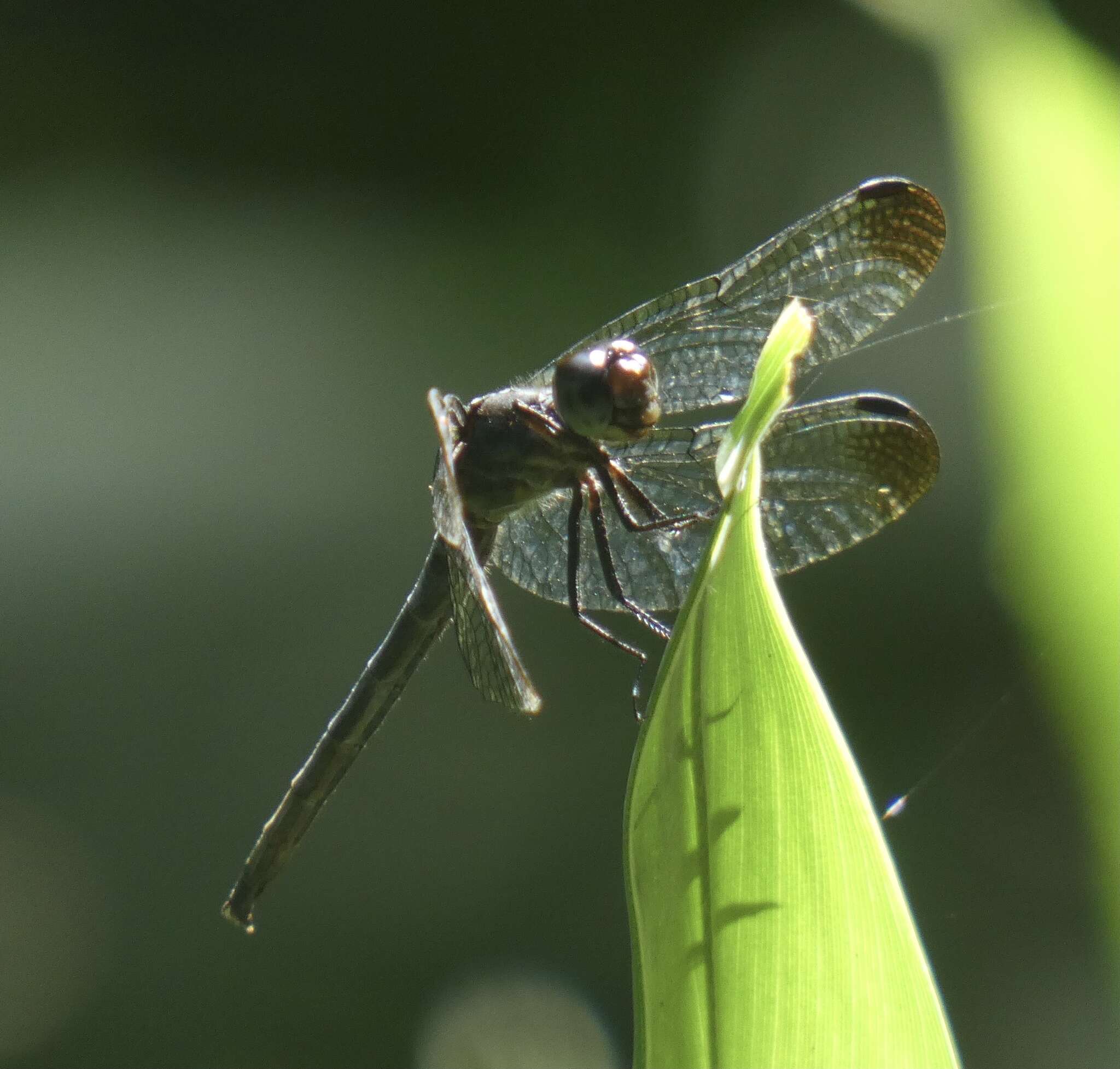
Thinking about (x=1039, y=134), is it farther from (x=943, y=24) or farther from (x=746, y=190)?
(x=746, y=190)

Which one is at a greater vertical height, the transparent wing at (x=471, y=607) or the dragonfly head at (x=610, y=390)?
the dragonfly head at (x=610, y=390)

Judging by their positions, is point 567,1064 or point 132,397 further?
point 132,397

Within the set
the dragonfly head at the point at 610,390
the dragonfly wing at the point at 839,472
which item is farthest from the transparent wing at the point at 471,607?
the dragonfly wing at the point at 839,472

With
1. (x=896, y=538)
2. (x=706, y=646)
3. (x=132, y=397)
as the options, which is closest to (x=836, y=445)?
(x=706, y=646)

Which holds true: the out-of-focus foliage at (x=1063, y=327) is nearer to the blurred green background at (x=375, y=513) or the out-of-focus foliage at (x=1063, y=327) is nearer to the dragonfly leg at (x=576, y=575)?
the dragonfly leg at (x=576, y=575)

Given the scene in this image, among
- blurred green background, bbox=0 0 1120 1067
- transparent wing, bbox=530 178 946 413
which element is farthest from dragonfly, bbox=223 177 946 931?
blurred green background, bbox=0 0 1120 1067

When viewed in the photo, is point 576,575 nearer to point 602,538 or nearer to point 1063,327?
point 602,538

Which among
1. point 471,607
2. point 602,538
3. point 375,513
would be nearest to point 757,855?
point 471,607
